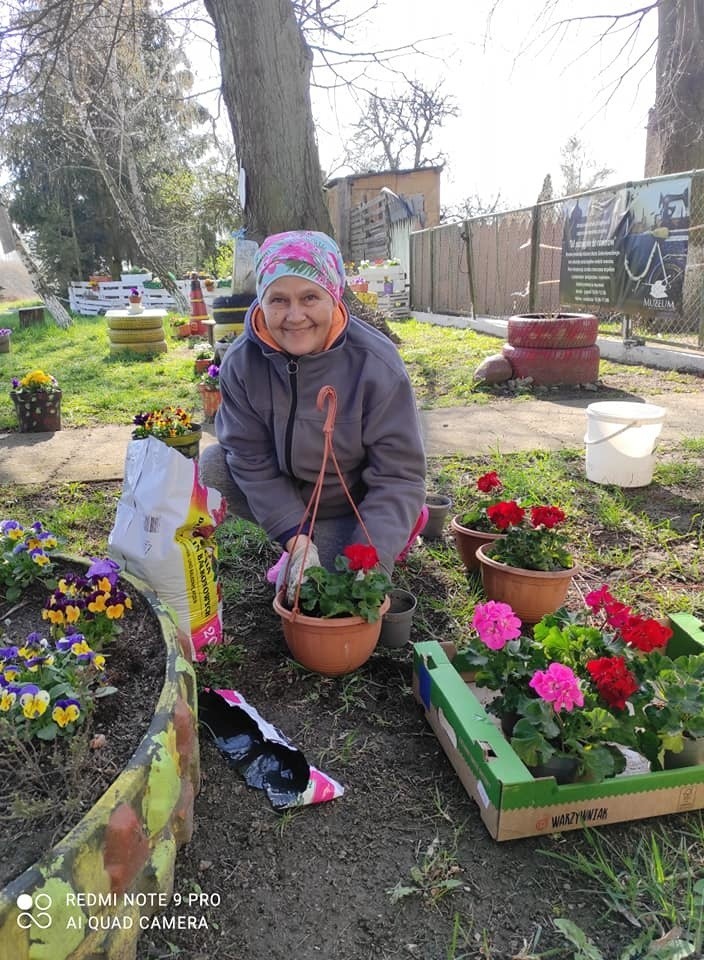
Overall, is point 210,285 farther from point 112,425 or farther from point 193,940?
point 193,940

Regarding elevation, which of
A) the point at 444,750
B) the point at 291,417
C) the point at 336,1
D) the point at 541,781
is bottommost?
the point at 444,750

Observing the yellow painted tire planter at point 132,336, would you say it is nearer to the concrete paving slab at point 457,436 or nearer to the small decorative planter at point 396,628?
the concrete paving slab at point 457,436

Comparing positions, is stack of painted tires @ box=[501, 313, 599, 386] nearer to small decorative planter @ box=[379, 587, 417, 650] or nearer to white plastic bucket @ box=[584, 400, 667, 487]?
white plastic bucket @ box=[584, 400, 667, 487]

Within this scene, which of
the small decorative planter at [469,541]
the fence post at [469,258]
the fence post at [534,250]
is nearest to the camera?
the small decorative planter at [469,541]

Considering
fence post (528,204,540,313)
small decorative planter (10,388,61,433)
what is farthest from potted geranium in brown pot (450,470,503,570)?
fence post (528,204,540,313)

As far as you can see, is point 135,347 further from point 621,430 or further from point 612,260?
point 621,430

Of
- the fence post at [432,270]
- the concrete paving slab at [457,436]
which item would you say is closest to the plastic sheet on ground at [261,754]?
A: the concrete paving slab at [457,436]

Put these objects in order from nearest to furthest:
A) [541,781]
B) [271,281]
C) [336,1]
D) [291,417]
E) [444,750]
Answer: [541,781] < [444,750] < [271,281] < [291,417] < [336,1]

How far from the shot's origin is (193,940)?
125cm

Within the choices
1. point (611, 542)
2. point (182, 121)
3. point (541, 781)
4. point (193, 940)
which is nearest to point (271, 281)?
point (541, 781)

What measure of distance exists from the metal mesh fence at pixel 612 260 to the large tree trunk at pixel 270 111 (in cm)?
370

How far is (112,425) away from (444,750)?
14.7 ft

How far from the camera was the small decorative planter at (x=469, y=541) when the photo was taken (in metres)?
2.54

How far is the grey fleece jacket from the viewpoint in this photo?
2.10m
